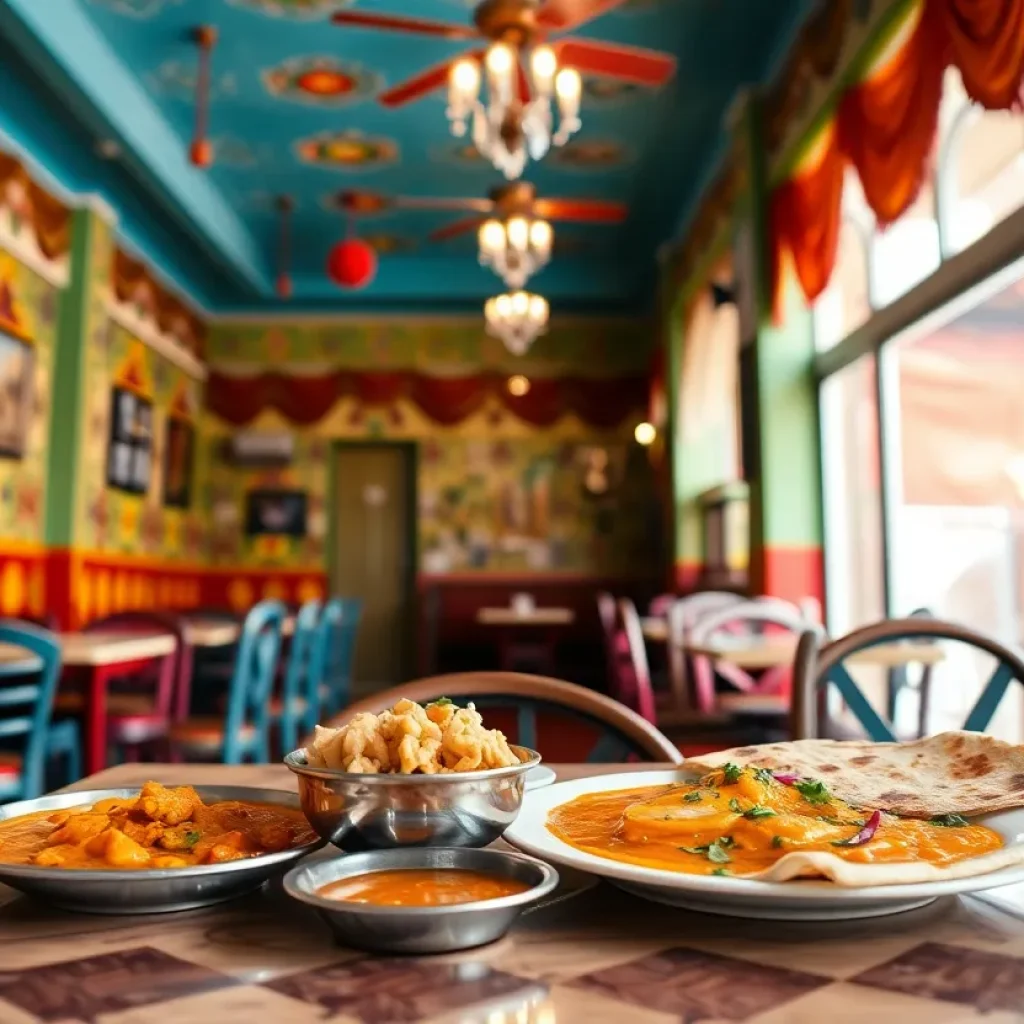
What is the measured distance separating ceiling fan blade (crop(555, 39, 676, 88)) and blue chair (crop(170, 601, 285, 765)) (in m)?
2.42

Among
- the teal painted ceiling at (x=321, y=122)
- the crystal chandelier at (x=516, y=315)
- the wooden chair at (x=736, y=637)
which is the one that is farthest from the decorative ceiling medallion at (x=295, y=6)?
the wooden chair at (x=736, y=637)

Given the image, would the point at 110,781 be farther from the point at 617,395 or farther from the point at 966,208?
the point at 617,395

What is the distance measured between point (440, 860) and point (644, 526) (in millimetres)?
9148

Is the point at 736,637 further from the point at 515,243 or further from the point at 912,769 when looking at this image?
the point at 912,769

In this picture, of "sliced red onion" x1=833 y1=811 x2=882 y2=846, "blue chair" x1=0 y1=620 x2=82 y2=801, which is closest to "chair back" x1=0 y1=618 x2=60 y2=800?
"blue chair" x1=0 y1=620 x2=82 y2=801

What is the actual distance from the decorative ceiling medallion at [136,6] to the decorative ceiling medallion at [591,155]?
268 cm

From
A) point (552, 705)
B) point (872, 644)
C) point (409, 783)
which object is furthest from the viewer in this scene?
point (872, 644)

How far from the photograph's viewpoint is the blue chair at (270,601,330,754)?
4371mm

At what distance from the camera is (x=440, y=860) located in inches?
29.8

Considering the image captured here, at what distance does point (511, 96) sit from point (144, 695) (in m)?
3.11

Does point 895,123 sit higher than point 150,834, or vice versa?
point 895,123

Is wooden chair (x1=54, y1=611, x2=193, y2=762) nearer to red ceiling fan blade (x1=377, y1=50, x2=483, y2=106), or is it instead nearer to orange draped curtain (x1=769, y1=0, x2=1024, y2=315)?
red ceiling fan blade (x1=377, y1=50, x2=483, y2=106)

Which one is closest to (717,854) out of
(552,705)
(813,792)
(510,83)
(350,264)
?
(813,792)

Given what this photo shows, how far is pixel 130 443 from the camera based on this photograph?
775 centimetres
